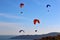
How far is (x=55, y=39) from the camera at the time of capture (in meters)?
57.6

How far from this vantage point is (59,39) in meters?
55.8

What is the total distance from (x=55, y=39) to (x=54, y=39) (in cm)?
39

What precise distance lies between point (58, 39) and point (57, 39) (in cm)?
28

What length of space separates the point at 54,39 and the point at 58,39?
1.88 metres

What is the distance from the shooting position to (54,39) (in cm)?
5791

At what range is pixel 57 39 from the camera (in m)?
56.2

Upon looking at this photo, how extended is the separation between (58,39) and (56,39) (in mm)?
925

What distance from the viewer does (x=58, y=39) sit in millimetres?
56250

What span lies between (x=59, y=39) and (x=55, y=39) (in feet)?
6.67

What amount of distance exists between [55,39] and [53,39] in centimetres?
62

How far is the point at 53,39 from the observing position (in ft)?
190

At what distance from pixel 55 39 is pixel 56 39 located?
1.88 feet

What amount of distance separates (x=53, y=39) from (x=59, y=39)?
102 inches

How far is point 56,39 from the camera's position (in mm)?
57062
